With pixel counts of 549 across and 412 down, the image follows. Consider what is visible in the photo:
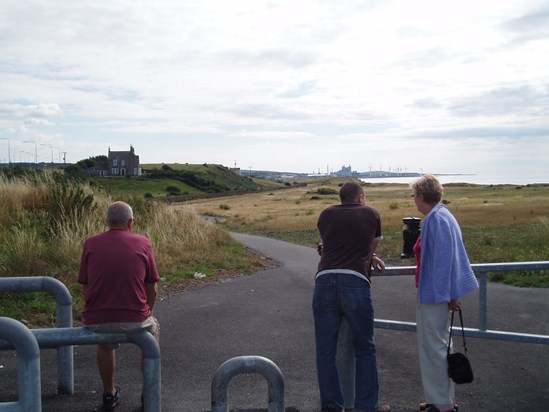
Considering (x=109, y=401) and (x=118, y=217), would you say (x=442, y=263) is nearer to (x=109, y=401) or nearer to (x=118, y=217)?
(x=118, y=217)

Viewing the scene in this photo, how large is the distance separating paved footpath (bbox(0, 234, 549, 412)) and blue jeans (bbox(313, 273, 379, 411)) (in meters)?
0.55

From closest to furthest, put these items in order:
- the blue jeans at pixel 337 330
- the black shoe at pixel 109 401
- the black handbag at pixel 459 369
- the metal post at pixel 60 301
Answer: the black handbag at pixel 459 369 < the blue jeans at pixel 337 330 < the metal post at pixel 60 301 < the black shoe at pixel 109 401

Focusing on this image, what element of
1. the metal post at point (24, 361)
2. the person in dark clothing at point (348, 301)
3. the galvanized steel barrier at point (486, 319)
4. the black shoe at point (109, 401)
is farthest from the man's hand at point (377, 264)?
the metal post at point (24, 361)

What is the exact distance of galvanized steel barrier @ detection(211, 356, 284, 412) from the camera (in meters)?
3.24

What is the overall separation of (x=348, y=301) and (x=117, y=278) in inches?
68.3

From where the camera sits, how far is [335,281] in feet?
15.7

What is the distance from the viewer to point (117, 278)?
4.68 metres

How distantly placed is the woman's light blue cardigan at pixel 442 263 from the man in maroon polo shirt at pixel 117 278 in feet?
6.87

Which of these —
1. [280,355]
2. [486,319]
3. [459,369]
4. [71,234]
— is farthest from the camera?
[71,234]

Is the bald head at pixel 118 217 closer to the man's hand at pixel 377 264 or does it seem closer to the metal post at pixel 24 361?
the metal post at pixel 24 361

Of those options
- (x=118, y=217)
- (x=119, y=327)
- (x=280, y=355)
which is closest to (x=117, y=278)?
(x=119, y=327)

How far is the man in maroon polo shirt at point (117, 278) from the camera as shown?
15.2 ft

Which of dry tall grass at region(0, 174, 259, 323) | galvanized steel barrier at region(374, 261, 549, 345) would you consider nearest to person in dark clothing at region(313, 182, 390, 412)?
galvanized steel barrier at region(374, 261, 549, 345)

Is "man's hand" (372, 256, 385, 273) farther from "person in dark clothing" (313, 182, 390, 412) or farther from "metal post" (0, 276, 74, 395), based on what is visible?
"metal post" (0, 276, 74, 395)
